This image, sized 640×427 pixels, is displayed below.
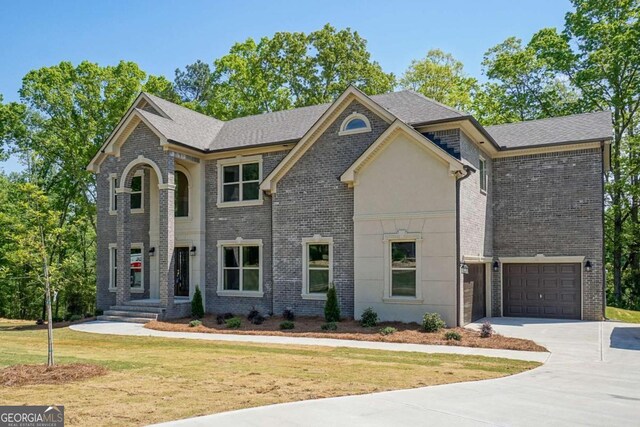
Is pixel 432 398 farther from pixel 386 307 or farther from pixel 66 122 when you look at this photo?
pixel 66 122

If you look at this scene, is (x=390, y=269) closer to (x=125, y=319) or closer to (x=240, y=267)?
(x=240, y=267)

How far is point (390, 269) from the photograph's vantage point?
645 inches

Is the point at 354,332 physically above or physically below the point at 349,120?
below

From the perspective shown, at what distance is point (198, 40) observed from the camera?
2122cm

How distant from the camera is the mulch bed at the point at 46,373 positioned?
28.0 feet

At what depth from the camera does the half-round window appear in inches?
690

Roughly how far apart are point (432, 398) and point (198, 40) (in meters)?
18.3

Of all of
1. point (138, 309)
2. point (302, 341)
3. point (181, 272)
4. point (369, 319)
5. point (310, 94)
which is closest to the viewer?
point (302, 341)

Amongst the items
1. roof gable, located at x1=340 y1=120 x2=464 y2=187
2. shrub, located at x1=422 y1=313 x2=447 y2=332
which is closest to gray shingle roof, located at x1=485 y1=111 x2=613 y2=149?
roof gable, located at x1=340 y1=120 x2=464 y2=187

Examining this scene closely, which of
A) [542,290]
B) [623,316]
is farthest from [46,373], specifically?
[623,316]

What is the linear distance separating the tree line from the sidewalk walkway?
6.34 m

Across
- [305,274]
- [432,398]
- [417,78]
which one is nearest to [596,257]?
[305,274]

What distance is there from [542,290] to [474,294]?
10.3 ft

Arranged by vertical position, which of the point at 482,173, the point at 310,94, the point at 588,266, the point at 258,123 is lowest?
the point at 588,266
